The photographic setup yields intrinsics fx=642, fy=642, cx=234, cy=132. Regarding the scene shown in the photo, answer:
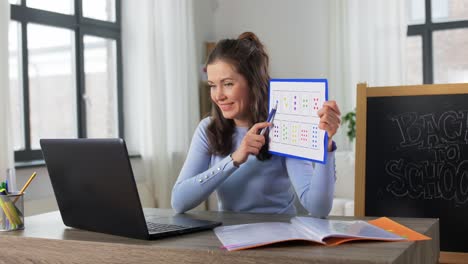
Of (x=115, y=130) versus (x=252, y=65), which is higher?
(x=252, y=65)

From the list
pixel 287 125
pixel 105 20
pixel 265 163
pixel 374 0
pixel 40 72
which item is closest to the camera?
pixel 287 125

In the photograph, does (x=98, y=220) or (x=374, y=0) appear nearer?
(x=98, y=220)

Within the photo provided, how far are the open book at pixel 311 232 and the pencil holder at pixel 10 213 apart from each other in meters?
0.56

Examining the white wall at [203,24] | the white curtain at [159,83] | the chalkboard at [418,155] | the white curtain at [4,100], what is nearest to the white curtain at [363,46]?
the white wall at [203,24]

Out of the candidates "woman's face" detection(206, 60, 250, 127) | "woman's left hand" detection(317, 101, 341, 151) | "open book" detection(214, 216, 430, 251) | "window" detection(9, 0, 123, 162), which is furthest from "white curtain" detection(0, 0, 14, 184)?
"woman's left hand" detection(317, 101, 341, 151)

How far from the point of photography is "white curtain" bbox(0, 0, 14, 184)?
11.4 feet

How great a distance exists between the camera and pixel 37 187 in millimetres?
3797

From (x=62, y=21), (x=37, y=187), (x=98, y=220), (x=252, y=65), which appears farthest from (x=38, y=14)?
(x=98, y=220)

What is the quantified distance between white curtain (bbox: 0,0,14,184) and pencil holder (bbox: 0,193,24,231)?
6.17ft

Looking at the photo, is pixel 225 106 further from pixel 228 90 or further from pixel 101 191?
pixel 101 191

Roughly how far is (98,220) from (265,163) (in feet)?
1.92

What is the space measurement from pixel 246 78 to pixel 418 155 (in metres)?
0.60

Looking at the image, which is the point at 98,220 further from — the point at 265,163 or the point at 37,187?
the point at 37,187

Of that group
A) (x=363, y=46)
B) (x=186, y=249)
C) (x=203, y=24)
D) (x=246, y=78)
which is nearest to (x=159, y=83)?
(x=203, y=24)
